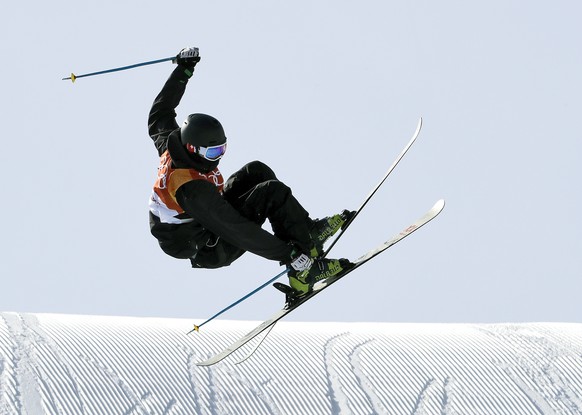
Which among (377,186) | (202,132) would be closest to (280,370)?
(377,186)

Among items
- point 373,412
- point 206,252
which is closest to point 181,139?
point 206,252

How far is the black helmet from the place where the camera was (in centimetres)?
994

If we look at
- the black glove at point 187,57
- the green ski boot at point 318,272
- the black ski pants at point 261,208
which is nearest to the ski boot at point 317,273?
the green ski boot at point 318,272

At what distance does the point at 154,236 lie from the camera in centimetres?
1057

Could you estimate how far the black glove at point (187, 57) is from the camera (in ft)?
35.6

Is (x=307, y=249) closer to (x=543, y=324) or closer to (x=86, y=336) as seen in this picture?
(x=86, y=336)

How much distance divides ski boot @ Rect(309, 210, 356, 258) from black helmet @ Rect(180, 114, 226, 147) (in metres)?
1.15

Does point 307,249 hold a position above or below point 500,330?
above

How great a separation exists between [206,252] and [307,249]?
0.96 metres

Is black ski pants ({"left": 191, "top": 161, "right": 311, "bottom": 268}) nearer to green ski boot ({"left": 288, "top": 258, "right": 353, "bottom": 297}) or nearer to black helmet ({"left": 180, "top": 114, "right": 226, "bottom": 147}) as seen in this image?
green ski boot ({"left": 288, "top": 258, "right": 353, "bottom": 297})

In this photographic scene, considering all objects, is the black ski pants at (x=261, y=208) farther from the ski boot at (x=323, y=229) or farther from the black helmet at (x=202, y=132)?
the black helmet at (x=202, y=132)

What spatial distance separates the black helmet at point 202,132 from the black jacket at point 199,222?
124 millimetres

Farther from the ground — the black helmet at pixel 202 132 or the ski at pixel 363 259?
the black helmet at pixel 202 132

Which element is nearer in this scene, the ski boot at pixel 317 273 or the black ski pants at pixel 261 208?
the black ski pants at pixel 261 208
